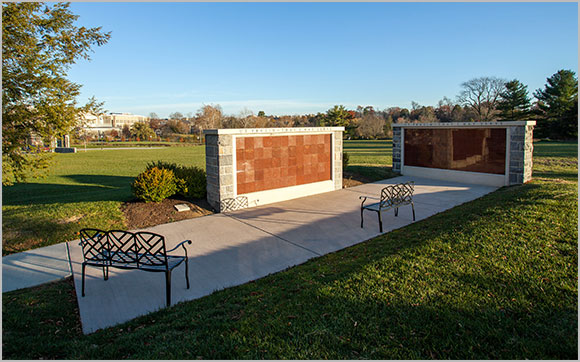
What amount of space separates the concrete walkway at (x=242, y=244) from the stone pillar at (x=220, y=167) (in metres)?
0.60

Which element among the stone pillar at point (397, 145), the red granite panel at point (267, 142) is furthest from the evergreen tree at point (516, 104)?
the red granite panel at point (267, 142)

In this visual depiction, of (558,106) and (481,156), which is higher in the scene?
(558,106)

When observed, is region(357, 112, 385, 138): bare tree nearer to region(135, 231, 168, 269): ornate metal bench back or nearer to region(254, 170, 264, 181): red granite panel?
region(254, 170, 264, 181): red granite panel

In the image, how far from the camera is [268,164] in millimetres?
10625

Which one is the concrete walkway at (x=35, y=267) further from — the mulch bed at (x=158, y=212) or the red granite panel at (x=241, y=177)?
the red granite panel at (x=241, y=177)

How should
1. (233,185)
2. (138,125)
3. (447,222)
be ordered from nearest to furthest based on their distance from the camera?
1. (447,222)
2. (233,185)
3. (138,125)

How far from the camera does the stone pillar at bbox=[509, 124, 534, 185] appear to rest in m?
12.2

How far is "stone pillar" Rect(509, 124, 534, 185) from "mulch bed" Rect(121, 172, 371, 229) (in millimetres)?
10228

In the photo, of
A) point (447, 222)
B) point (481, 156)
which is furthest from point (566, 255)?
point (481, 156)

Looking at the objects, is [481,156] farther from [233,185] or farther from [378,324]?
[378,324]

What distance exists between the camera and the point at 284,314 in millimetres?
3748

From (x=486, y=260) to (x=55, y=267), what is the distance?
6.51 metres

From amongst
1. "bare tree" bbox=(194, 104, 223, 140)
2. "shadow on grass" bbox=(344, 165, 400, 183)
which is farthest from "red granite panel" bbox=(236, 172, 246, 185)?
"bare tree" bbox=(194, 104, 223, 140)

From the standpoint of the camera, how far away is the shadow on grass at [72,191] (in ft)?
36.0
